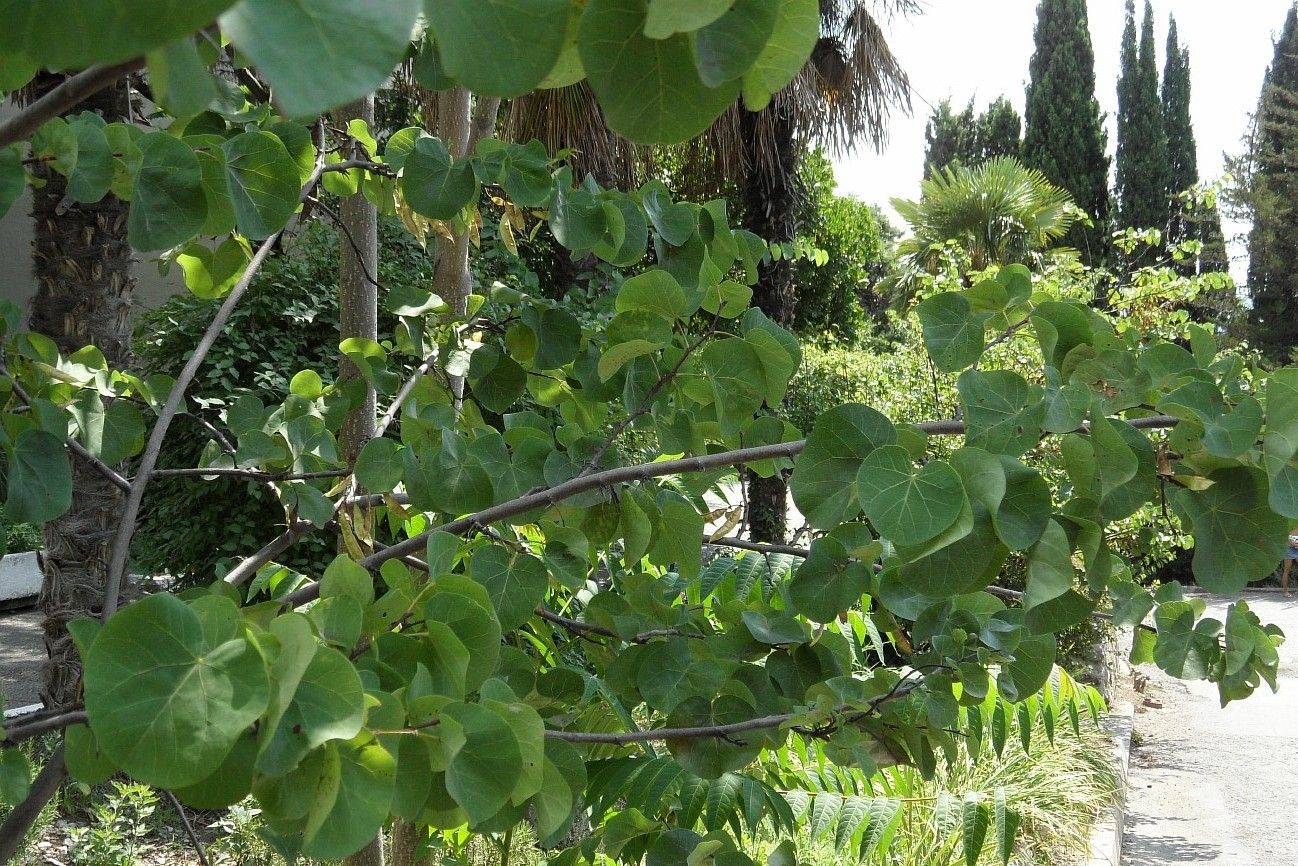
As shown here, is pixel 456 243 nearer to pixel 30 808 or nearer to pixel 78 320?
pixel 30 808

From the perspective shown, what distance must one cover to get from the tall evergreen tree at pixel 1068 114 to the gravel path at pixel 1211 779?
51.8 ft

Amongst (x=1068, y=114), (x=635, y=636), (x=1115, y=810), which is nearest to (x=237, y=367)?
(x=635, y=636)

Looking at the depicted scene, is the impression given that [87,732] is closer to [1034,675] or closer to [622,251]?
[622,251]

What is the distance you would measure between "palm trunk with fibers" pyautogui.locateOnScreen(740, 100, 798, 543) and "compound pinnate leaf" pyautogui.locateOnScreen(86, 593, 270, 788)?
6.96 metres

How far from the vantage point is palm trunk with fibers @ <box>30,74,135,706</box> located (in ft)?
8.75

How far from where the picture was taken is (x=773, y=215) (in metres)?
7.66

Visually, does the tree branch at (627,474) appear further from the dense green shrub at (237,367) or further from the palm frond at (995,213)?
the palm frond at (995,213)

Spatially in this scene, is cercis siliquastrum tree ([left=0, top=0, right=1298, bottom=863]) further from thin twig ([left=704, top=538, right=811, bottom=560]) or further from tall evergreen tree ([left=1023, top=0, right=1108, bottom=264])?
tall evergreen tree ([left=1023, top=0, right=1108, bottom=264])

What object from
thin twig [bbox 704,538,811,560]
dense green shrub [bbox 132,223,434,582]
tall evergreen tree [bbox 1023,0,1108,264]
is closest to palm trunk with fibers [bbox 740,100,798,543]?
dense green shrub [bbox 132,223,434,582]

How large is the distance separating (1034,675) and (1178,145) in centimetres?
2695

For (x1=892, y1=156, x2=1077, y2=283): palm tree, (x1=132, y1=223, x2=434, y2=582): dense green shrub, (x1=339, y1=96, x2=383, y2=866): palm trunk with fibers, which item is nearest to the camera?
(x1=339, y1=96, x2=383, y2=866): palm trunk with fibers

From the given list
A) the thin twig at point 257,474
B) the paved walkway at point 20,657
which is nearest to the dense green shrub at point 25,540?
the paved walkway at point 20,657

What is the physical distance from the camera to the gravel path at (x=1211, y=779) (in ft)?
15.9

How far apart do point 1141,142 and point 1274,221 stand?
3.65 metres
